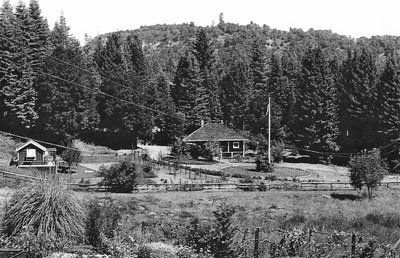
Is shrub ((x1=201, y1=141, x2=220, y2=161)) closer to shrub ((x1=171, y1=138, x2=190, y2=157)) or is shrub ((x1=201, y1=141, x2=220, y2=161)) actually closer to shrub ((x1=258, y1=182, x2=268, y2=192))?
shrub ((x1=171, y1=138, x2=190, y2=157))

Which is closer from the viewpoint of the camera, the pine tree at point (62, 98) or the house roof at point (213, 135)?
the pine tree at point (62, 98)

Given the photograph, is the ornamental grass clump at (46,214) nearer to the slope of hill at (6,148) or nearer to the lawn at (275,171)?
the lawn at (275,171)

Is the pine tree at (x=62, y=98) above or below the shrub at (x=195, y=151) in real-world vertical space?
above

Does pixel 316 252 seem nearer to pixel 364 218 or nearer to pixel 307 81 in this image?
pixel 364 218

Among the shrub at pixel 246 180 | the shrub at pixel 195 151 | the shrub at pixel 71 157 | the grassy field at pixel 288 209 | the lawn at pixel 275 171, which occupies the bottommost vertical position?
the grassy field at pixel 288 209

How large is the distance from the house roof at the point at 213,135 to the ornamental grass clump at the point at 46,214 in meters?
46.9

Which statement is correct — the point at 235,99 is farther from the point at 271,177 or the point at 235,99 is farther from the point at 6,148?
the point at 6,148

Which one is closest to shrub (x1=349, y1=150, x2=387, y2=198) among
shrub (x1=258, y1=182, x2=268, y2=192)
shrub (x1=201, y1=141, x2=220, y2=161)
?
shrub (x1=258, y1=182, x2=268, y2=192)

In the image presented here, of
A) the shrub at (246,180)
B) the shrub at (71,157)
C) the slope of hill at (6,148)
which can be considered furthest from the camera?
the slope of hill at (6,148)

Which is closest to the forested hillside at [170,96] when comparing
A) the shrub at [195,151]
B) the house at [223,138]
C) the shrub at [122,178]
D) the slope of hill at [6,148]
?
the slope of hill at [6,148]

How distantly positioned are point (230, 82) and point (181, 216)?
46673 millimetres

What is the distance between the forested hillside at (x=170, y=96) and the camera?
5844 centimetres

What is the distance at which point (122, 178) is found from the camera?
1516 inches

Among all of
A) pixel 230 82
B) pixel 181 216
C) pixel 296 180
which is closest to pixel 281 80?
pixel 230 82
